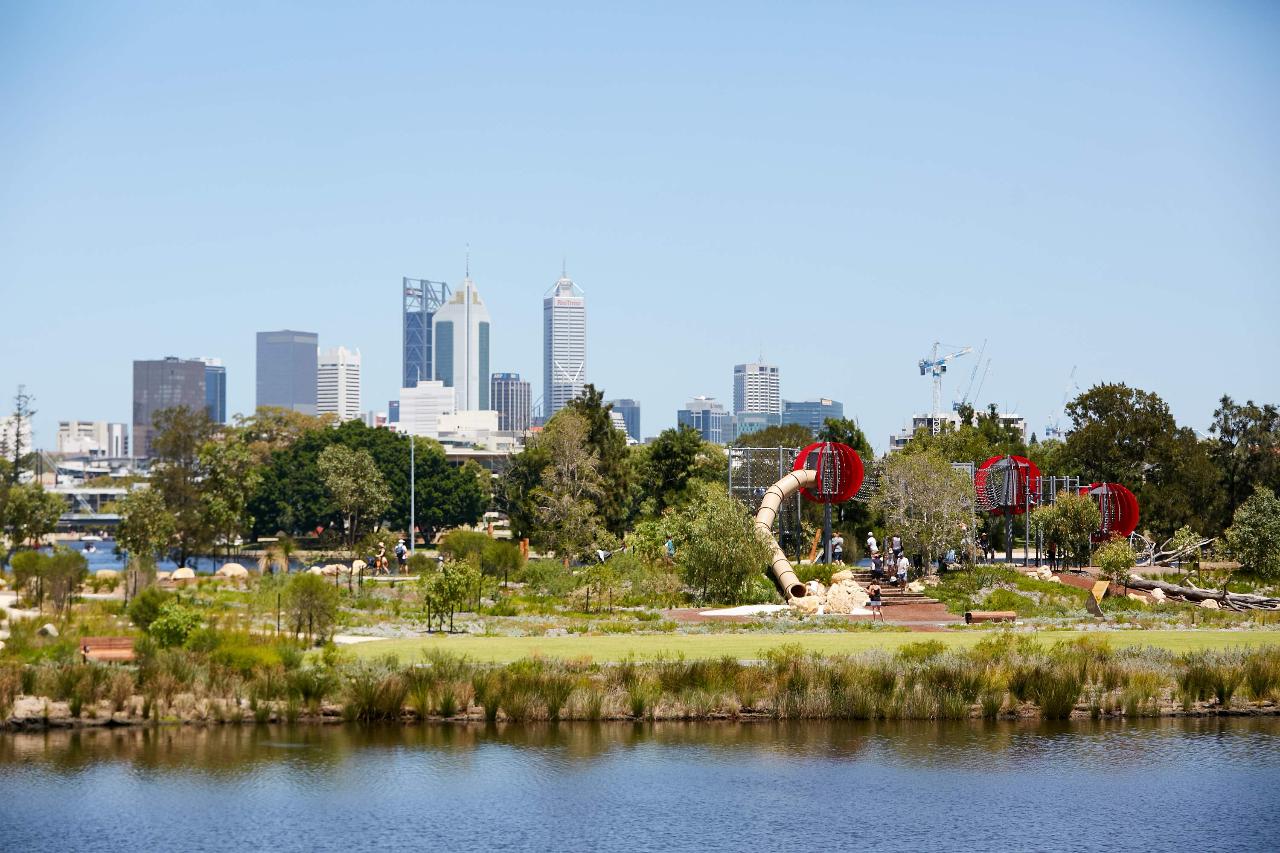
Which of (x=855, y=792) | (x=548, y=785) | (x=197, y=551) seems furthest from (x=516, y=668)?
(x=197, y=551)

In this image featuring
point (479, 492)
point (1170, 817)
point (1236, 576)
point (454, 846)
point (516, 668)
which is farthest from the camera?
point (479, 492)

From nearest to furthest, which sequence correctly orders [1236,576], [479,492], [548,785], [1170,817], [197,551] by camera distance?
[1170,817], [548,785], [1236,576], [197,551], [479,492]

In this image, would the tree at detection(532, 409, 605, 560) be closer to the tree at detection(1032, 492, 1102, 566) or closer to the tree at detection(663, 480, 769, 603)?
the tree at detection(1032, 492, 1102, 566)

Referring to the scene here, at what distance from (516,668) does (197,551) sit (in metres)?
39.7

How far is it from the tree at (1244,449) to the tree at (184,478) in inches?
2155

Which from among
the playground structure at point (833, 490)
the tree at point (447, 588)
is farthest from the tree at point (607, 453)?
the tree at point (447, 588)

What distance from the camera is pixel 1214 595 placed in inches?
1871

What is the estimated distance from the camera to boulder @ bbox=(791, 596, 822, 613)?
42.7m

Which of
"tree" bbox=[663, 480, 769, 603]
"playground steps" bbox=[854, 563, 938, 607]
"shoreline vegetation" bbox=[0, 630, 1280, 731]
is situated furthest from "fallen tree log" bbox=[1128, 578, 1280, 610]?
"shoreline vegetation" bbox=[0, 630, 1280, 731]

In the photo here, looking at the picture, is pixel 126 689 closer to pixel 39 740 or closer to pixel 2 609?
pixel 39 740

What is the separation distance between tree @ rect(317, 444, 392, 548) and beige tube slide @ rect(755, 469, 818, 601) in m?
39.3

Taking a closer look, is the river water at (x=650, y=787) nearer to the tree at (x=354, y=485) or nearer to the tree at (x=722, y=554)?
the tree at (x=722, y=554)

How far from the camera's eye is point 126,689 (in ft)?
87.6

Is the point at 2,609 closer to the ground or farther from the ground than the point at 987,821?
farther from the ground
